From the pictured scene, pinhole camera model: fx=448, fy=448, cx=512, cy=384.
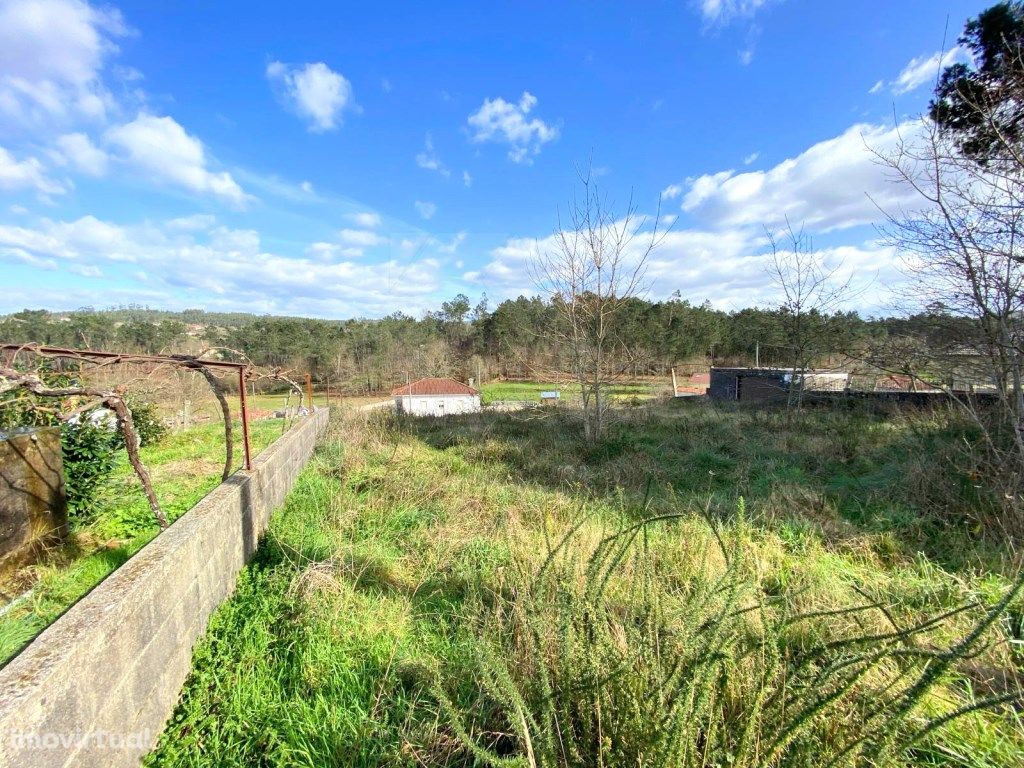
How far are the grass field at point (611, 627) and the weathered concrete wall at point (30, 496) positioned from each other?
185cm

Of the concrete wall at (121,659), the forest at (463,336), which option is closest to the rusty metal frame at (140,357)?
the concrete wall at (121,659)

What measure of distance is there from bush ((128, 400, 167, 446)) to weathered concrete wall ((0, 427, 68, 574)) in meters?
5.62

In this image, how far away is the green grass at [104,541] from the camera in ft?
9.81

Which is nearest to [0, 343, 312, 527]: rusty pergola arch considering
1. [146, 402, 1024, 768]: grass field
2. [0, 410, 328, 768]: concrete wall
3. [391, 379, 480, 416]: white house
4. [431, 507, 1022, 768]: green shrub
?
[0, 410, 328, 768]: concrete wall

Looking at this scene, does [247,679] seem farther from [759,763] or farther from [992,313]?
[992,313]

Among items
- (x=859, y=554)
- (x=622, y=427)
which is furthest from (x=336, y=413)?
(x=859, y=554)

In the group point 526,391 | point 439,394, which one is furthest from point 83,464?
point 526,391

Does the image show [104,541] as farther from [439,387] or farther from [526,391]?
[526,391]

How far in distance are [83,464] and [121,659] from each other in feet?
13.0

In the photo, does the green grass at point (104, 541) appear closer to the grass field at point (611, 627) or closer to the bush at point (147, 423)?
the grass field at point (611, 627)

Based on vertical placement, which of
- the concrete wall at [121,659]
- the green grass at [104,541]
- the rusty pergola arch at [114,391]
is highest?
the rusty pergola arch at [114,391]

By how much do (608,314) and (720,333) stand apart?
3560cm

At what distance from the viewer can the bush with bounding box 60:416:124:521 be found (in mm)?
4598

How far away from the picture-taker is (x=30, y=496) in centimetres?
393
